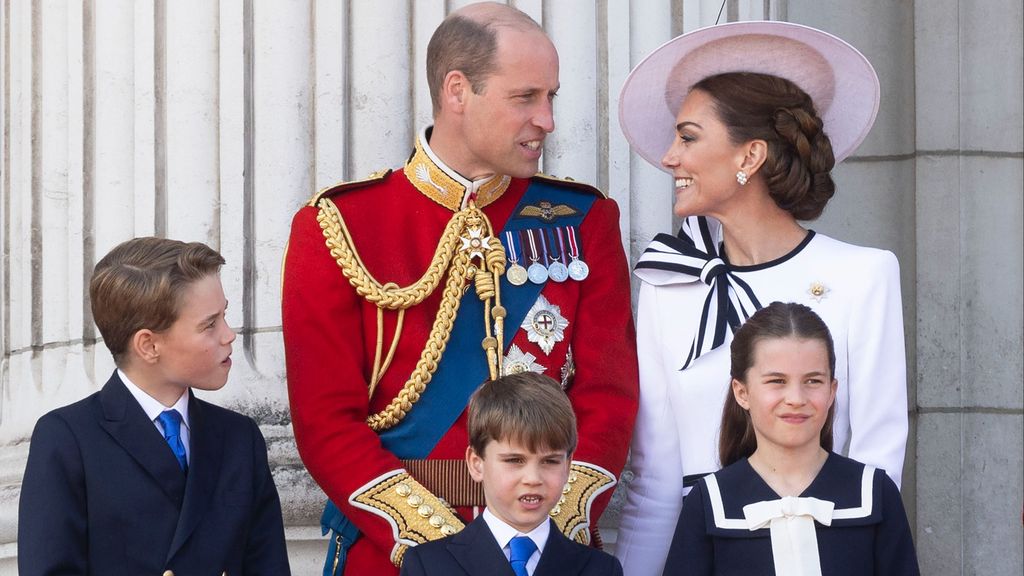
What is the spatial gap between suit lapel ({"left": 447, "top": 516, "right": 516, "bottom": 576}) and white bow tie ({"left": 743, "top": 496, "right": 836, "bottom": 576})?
534mm

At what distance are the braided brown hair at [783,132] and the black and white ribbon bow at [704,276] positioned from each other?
223 mm

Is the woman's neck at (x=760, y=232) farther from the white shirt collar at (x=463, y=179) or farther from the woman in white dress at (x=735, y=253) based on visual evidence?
the white shirt collar at (x=463, y=179)

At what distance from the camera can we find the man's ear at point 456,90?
4.50m

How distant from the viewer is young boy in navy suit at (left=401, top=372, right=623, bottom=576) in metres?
3.93

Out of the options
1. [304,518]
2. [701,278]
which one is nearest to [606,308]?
[701,278]

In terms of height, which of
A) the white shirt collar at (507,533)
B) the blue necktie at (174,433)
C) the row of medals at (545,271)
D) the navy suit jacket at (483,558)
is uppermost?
the row of medals at (545,271)

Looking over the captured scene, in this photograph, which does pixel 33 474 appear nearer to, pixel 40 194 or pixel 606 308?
pixel 606 308

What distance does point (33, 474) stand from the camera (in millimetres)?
3918

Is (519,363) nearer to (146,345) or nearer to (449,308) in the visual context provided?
(449,308)

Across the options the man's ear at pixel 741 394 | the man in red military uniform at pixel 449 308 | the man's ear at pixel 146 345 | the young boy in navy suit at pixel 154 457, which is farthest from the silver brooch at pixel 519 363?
the man's ear at pixel 146 345

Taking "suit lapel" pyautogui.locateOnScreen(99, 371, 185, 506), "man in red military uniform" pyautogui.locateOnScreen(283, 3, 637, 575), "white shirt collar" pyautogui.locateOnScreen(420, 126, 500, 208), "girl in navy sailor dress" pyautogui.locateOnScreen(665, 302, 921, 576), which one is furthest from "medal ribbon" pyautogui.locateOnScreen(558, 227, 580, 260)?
"suit lapel" pyautogui.locateOnScreen(99, 371, 185, 506)

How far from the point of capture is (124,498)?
3.94 m

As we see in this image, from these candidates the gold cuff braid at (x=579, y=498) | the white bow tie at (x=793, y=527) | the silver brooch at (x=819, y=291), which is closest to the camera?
the white bow tie at (x=793, y=527)

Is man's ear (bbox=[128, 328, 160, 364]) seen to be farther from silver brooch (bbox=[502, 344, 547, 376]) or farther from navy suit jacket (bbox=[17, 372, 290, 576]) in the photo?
silver brooch (bbox=[502, 344, 547, 376])
